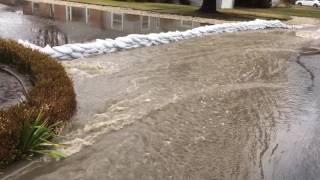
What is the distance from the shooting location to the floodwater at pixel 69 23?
15.7 m

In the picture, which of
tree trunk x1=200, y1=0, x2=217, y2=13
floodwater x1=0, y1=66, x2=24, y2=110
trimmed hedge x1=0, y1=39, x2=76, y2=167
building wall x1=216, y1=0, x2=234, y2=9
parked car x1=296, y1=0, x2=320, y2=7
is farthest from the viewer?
parked car x1=296, y1=0, x2=320, y2=7

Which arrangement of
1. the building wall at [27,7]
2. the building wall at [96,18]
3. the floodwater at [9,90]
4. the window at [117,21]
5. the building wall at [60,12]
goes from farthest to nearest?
the building wall at [27,7], the building wall at [60,12], the building wall at [96,18], the window at [117,21], the floodwater at [9,90]

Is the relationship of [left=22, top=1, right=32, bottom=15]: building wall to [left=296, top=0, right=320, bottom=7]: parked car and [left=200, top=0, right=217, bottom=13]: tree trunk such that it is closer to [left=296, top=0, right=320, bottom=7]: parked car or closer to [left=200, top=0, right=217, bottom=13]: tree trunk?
[left=200, top=0, right=217, bottom=13]: tree trunk

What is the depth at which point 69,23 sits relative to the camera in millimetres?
19547

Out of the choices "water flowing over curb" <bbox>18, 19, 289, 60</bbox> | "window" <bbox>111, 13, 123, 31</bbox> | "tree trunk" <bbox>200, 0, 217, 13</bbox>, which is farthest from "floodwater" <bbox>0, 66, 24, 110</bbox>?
"tree trunk" <bbox>200, 0, 217, 13</bbox>

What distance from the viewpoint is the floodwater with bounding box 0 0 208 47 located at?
15.7 m

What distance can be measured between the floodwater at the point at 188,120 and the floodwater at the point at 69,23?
2983mm

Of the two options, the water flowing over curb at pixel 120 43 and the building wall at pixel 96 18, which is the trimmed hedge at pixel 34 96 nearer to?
the water flowing over curb at pixel 120 43

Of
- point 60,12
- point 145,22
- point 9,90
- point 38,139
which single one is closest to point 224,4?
point 145,22

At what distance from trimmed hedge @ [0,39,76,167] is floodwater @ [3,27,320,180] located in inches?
12.9

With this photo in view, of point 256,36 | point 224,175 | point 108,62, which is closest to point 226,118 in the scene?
point 224,175

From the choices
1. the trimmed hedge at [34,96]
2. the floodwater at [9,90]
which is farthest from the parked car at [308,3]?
the floodwater at [9,90]

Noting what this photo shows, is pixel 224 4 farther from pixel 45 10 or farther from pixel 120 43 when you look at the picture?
pixel 120 43

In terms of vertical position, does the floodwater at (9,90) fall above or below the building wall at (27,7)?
below
